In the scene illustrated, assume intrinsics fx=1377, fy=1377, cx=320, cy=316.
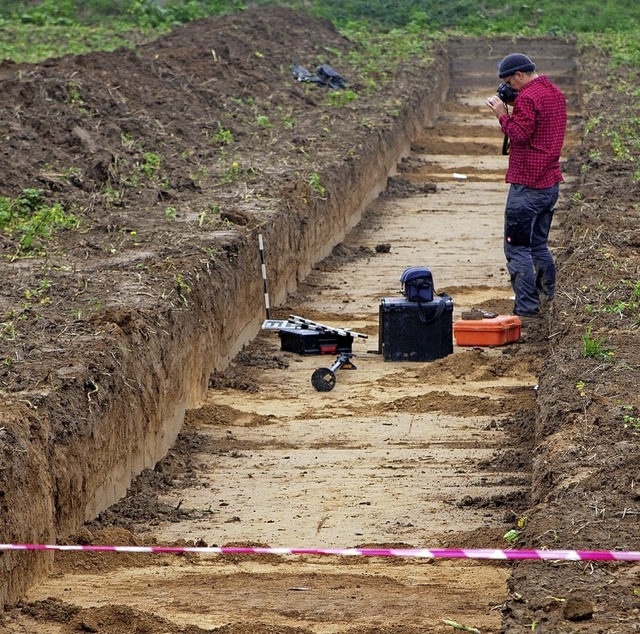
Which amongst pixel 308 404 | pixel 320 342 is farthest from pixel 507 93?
pixel 308 404

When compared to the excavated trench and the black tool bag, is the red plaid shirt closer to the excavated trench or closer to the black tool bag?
the black tool bag

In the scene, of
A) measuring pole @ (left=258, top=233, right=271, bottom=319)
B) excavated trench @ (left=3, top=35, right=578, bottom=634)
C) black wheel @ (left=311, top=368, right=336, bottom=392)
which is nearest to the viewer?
excavated trench @ (left=3, top=35, right=578, bottom=634)

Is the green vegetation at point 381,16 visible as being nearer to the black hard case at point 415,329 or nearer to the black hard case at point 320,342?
the black hard case at point 320,342

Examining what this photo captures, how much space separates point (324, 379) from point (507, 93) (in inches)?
110

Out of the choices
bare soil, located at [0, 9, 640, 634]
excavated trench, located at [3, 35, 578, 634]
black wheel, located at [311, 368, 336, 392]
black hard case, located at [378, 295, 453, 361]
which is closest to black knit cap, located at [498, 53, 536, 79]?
bare soil, located at [0, 9, 640, 634]

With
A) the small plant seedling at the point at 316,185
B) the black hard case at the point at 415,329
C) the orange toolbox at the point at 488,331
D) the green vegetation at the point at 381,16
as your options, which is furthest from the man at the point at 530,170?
the green vegetation at the point at 381,16

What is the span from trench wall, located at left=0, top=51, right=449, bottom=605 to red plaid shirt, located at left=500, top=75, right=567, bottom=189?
230cm

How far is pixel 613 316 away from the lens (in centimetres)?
913

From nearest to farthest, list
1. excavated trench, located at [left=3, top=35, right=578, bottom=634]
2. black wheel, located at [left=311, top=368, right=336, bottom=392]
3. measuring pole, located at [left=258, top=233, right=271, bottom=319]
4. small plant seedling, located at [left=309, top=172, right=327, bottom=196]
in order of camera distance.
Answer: excavated trench, located at [left=3, top=35, right=578, bottom=634] < black wheel, located at [left=311, top=368, right=336, bottom=392] < measuring pole, located at [left=258, top=233, right=271, bottom=319] < small plant seedling, located at [left=309, top=172, right=327, bottom=196]

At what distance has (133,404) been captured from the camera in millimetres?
7859

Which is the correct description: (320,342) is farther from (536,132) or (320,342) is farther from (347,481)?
(347,481)

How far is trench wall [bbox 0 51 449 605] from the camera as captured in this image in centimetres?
627

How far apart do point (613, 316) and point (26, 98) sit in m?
→ 8.34

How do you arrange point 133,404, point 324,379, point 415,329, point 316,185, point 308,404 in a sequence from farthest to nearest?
point 316,185 < point 415,329 < point 324,379 < point 308,404 < point 133,404
